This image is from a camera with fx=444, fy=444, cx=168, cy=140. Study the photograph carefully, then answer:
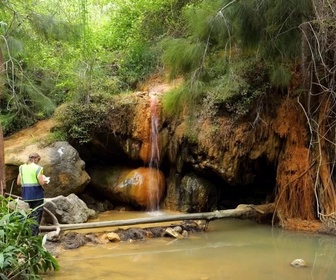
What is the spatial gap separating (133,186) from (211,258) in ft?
14.6

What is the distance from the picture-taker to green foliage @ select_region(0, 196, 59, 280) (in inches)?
165

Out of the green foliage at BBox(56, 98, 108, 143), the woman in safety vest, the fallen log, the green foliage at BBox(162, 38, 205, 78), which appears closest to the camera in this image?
the woman in safety vest

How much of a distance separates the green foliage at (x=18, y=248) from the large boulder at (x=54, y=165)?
485cm

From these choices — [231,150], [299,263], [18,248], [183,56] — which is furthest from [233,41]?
[18,248]

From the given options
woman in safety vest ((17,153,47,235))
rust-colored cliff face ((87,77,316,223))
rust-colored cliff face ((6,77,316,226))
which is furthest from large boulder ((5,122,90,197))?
woman in safety vest ((17,153,47,235))

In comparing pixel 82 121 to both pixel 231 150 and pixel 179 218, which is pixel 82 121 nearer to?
pixel 231 150

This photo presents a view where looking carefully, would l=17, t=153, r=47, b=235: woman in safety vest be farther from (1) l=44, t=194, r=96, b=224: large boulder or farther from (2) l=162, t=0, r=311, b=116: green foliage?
(2) l=162, t=0, r=311, b=116: green foliage

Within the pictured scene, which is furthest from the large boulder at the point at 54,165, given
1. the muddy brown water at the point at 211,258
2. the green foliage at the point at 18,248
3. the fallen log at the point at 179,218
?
the green foliage at the point at 18,248

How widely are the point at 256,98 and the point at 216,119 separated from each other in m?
0.98

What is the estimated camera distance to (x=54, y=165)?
31.9 ft

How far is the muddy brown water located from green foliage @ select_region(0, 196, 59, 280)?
0.63 m

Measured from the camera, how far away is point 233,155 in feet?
30.8

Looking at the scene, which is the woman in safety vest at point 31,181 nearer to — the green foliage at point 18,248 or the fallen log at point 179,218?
the green foliage at point 18,248

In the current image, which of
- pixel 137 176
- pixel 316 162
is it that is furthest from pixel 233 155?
pixel 137 176
